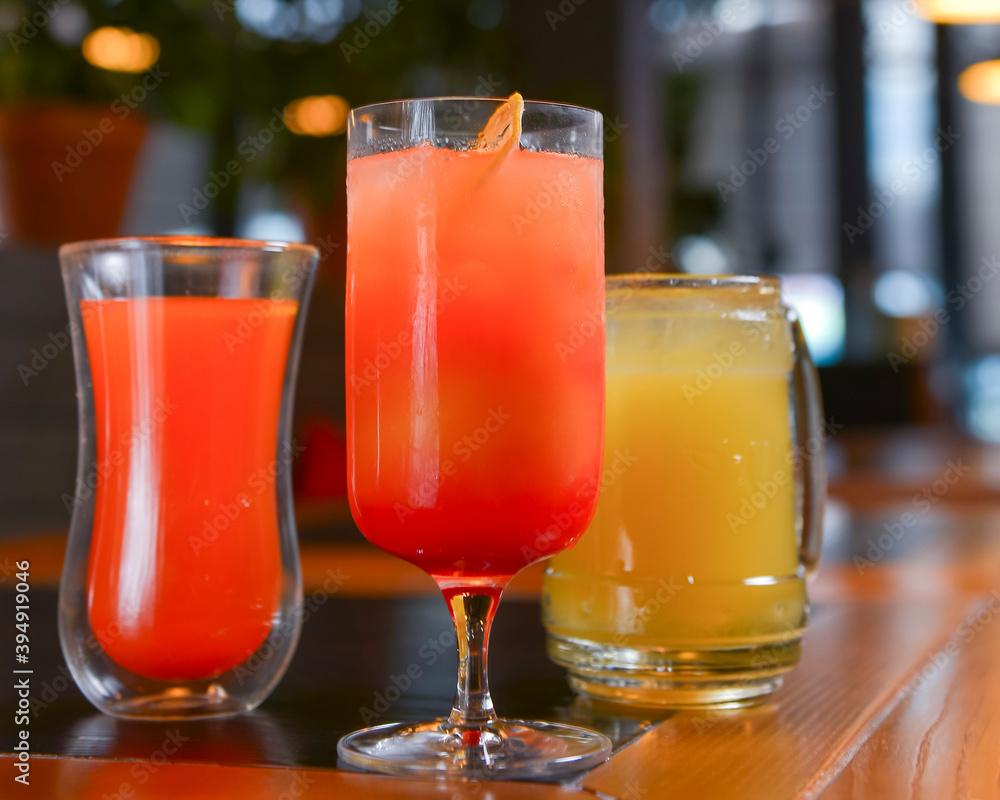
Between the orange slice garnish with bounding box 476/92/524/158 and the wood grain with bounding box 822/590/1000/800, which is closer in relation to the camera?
the wood grain with bounding box 822/590/1000/800

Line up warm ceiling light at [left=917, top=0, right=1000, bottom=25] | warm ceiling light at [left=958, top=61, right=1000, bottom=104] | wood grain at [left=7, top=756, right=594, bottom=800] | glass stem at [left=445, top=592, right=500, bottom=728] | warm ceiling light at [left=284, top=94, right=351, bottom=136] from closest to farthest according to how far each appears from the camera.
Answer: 1. wood grain at [left=7, top=756, right=594, bottom=800]
2. glass stem at [left=445, top=592, right=500, bottom=728]
3. warm ceiling light at [left=284, top=94, right=351, bottom=136]
4. warm ceiling light at [left=917, top=0, right=1000, bottom=25]
5. warm ceiling light at [left=958, top=61, right=1000, bottom=104]

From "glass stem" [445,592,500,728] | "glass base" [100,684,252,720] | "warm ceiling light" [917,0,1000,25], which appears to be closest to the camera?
"glass stem" [445,592,500,728]

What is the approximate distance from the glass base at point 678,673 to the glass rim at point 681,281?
0.85ft

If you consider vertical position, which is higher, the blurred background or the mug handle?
the blurred background

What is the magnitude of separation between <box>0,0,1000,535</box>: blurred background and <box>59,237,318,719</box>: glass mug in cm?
57

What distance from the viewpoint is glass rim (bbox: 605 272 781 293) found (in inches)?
35.8

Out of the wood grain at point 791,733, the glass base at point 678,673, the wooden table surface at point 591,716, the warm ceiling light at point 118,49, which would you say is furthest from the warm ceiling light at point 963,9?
the glass base at point 678,673

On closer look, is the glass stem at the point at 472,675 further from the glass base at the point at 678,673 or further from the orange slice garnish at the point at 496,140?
the orange slice garnish at the point at 496,140

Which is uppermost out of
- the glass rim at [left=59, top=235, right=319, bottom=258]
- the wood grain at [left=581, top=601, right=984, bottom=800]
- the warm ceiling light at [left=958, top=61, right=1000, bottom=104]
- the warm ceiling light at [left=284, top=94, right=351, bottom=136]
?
the warm ceiling light at [left=958, top=61, right=1000, bottom=104]

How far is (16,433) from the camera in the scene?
2.20 meters

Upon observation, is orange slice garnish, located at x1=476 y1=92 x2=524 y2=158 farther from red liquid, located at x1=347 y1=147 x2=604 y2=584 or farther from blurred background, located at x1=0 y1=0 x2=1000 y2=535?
blurred background, located at x1=0 y1=0 x2=1000 y2=535

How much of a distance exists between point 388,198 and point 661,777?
0.39 metres

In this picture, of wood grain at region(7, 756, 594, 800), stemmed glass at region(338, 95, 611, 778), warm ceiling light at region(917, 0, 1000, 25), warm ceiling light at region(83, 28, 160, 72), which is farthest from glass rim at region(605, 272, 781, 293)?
warm ceiling light at region(917, 0, 1000, 25)

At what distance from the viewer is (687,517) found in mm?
894
